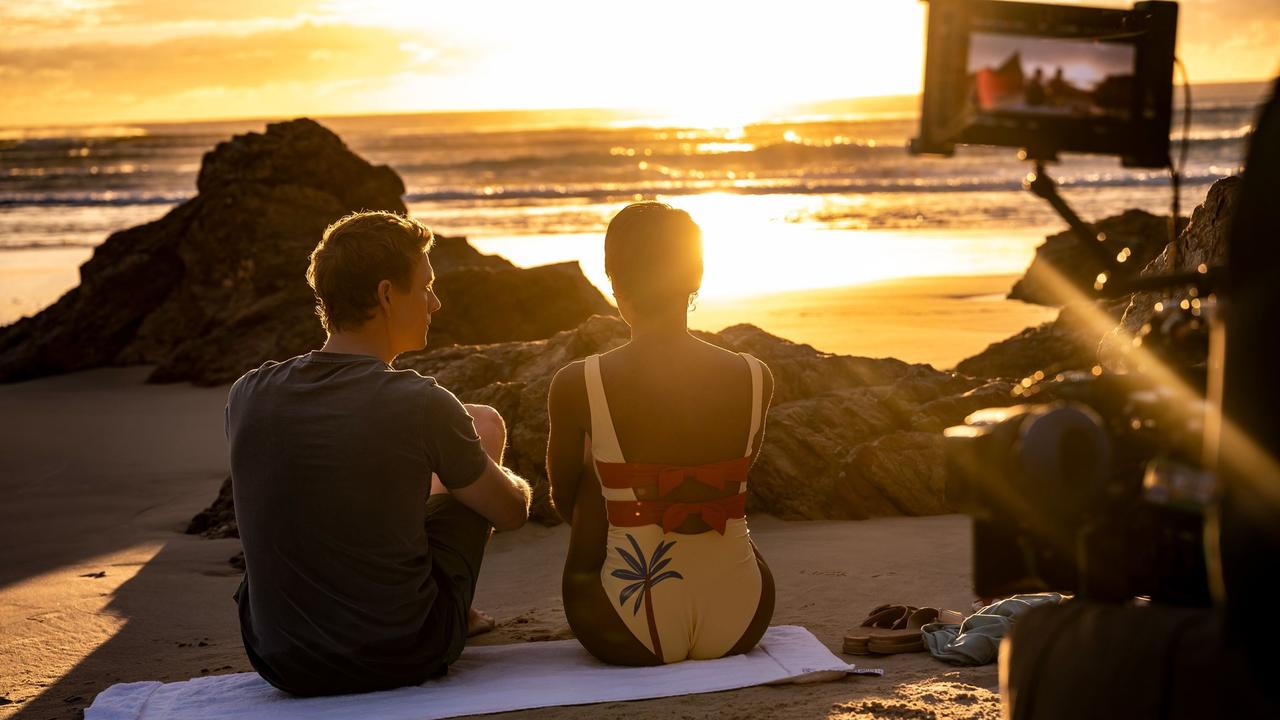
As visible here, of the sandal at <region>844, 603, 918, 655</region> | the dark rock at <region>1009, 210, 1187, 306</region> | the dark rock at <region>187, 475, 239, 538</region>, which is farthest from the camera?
the dark rock at <region>1009, 210, 1187, 306</region>

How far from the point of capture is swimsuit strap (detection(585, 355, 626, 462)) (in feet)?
12.8

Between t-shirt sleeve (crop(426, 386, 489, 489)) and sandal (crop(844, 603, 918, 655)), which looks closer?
t-shirt sleeve (crop(426, 386, 489, 489))

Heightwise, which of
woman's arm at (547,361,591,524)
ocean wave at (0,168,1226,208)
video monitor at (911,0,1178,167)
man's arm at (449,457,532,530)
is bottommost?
man's arm at (449,457,532,530)

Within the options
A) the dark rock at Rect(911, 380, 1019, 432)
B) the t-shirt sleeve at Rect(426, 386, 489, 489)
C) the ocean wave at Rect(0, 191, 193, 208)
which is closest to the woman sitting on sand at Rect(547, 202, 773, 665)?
the t-shirt sleeve at Rect(426, 386, 489, 489)

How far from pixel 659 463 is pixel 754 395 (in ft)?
1.19

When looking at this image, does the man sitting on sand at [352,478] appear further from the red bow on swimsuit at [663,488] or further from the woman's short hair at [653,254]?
the woman's short hair at [653,254]

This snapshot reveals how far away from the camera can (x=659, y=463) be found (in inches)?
154

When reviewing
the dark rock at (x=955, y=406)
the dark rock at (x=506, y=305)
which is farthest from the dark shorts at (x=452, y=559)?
the dark rock at (x=506, y=305)

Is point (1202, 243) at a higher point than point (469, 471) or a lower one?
higher

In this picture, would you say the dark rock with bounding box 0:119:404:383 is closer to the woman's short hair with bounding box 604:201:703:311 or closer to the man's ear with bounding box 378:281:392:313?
the man's ear with bounding box 378:281:392:313

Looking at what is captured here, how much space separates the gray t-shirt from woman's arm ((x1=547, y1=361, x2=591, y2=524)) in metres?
0.26

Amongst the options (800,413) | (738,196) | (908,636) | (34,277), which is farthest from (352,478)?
(738,196)

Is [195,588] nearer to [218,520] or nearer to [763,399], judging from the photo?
[218,520]

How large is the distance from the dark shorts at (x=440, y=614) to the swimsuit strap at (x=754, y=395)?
892 mm
